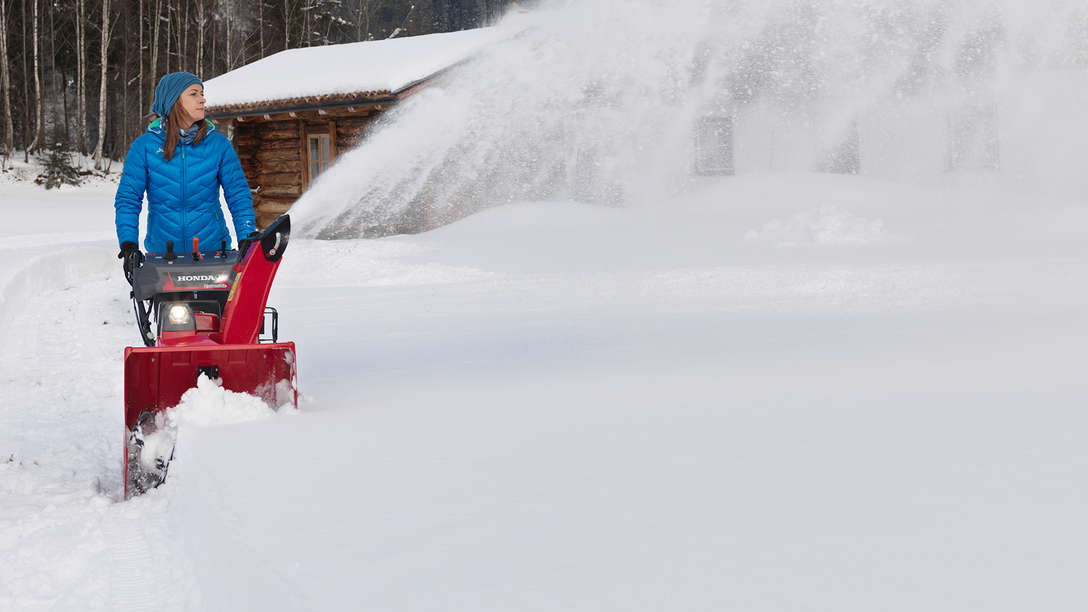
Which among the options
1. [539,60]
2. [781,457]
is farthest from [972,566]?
[539,60]

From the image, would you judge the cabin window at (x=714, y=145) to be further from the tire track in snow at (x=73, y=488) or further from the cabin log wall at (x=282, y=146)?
the tire track in snow at (x=73, y=488)

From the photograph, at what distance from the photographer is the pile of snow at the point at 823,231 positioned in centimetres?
1233

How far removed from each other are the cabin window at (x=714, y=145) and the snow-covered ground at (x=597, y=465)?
8.70 metres

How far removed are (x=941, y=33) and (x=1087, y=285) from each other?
842cm

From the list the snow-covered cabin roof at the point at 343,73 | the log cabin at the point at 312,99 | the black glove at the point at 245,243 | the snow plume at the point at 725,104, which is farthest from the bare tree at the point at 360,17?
the black glove at the point at 245,243

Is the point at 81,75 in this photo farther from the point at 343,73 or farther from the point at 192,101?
the point at 192,101

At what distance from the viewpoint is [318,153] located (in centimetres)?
1786

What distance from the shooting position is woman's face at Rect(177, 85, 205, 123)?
389cm

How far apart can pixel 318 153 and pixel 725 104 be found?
747 cm

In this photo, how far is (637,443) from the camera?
3.35m

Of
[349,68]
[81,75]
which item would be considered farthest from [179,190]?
[81,75]

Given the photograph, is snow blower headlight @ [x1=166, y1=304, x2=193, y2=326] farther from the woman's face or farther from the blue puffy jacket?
the woman's face

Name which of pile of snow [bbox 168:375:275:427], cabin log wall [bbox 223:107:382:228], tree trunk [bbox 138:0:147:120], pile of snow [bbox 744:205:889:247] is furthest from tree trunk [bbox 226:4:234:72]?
pile of snow [bbox 168:375:275:427]

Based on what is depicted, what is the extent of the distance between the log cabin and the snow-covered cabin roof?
0.02 meters
